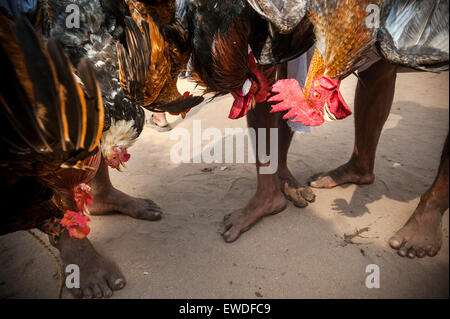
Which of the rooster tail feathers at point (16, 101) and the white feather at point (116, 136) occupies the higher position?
the rooster tail feathers at point (16, 101)

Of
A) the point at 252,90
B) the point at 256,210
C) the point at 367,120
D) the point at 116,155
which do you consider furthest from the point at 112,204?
the point at 367,120

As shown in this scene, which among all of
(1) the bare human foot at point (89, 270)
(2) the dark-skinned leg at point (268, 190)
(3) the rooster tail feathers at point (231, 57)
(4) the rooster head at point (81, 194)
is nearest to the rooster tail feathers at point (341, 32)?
(3) the rooster tail feathers at point (231, 57)

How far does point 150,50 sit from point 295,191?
1660 millimetres

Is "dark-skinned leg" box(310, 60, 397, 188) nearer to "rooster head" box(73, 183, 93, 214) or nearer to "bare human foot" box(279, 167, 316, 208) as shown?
"bare human foot" box(279, 167, 316, 208)

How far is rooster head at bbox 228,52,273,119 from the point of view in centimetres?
196

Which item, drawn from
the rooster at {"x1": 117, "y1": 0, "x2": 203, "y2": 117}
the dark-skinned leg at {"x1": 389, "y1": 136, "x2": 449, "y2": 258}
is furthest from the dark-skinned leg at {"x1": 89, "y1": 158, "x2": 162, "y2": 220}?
the dark-skinned leg at {"x1": 389, "y1": 136, "x2": 449, "y2": 258}

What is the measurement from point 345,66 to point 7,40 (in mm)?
1495

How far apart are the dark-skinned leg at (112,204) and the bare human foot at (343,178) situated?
5.03 ft

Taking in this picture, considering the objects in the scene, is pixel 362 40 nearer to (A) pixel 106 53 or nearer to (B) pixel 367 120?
(B) pixel 367 120

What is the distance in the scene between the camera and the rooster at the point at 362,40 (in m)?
1.38

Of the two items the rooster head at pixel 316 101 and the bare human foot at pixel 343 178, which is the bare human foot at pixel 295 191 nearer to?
the bare human foot at pixel 343 178

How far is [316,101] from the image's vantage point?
62.1 inches

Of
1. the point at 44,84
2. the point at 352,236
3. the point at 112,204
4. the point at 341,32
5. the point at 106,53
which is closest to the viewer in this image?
the point at 44,84
